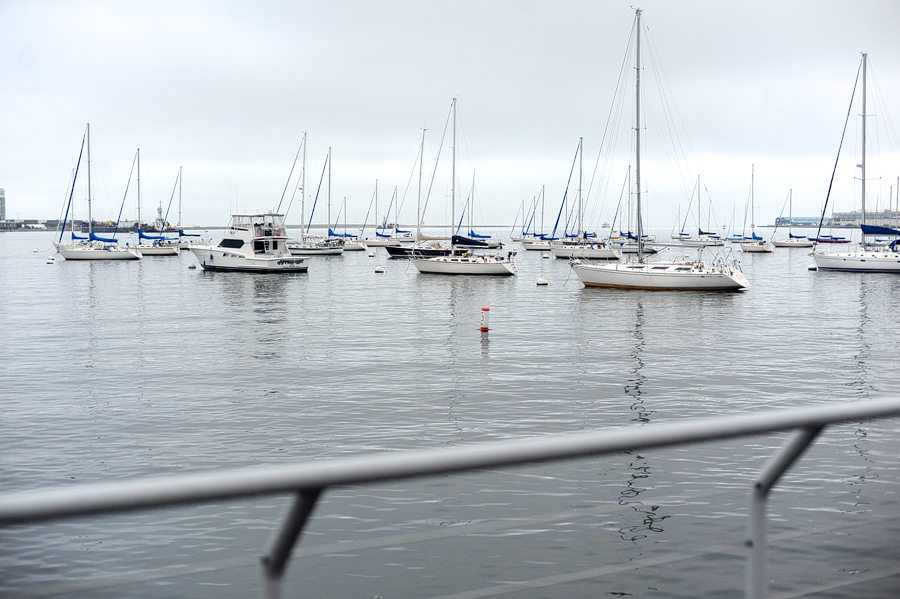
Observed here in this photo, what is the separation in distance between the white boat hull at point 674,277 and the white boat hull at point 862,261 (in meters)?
20.7

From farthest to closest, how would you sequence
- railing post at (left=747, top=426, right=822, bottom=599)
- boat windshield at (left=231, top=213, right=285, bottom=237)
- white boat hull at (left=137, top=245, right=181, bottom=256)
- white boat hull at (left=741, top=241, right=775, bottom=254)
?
white boat hull at (left=741, top=241, right=775, bottom=254)
white boat hull at (left=137, top=245, right=181, bottom=256)
boat windshield at (left=231, top=213, right=285, bottom=237)
railing post at (left=747, top=426, right=822, bottom=599)

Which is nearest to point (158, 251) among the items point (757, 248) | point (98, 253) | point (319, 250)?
point (98, 253)

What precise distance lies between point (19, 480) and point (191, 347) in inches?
604

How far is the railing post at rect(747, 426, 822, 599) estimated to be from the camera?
2.62 metres

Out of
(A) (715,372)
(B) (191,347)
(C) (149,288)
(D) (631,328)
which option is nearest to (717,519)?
(A) (715,372)

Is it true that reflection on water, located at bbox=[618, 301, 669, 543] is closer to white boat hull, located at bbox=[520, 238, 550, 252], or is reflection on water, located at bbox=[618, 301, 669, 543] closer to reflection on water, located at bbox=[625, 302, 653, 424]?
reflection on water, located at bbox=[625, 302, 653, 424]

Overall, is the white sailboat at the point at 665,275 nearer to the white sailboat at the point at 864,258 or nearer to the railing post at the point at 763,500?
the white sailboat at the point at 864,258

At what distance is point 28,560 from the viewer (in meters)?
9.05

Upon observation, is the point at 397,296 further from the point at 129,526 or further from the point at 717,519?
the point at 717,519

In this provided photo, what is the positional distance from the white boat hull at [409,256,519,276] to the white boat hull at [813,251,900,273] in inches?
1041

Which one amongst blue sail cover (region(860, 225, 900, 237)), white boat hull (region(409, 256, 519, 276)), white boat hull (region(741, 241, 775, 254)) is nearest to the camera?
white boat hull (region(409, 256, 519, 276))

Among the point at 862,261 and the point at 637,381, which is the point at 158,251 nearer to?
the point at 862,261

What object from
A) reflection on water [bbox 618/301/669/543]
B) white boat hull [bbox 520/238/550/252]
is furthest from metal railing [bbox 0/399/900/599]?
white boat hull [bbox 520/238/550/252]

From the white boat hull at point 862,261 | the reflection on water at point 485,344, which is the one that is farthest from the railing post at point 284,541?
the white boat hull at point 862,261
